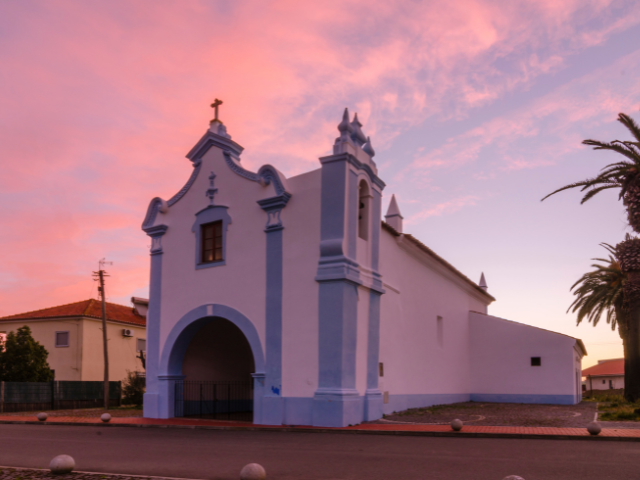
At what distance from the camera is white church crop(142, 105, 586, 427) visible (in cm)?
1502

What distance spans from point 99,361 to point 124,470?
96.3ft

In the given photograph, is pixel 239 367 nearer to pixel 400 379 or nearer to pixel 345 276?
pixel 400 379

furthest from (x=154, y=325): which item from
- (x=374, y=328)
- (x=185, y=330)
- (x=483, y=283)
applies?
A: (x=483, y=283)

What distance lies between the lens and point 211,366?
20.0m

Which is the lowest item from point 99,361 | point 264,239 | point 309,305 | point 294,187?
point 99,361

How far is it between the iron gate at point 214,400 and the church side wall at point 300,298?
2743 millimetres

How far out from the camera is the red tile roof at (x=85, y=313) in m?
35.0

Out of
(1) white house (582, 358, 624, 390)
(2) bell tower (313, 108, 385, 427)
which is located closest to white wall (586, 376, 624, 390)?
(1) white house (582, 358, 624, 390)

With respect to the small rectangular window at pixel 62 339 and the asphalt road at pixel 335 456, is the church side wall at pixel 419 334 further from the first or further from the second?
the small rectangular window at pixel 62 339

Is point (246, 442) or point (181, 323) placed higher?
point (181, 323)

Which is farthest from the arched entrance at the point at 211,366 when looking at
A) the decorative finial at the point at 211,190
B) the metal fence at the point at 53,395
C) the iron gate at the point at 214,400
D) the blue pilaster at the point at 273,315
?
the metal fence at the point at 53,395

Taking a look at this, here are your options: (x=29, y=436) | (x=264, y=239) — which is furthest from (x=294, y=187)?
(x=29, y=436)

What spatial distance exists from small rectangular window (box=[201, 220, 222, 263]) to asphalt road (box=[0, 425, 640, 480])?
247 inches

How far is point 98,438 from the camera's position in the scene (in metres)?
12.9
